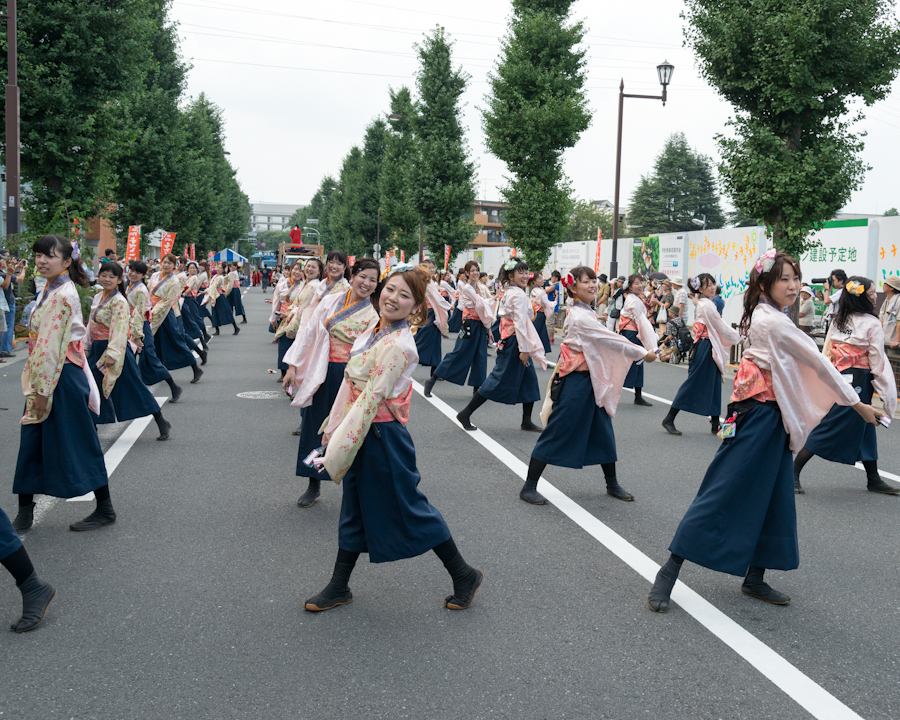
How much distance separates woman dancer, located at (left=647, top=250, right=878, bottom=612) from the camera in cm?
384

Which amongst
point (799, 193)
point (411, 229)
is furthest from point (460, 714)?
point (411, 229)

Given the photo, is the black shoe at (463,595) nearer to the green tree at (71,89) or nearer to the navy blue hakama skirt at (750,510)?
the navy blue hakama skirt at (750,510)

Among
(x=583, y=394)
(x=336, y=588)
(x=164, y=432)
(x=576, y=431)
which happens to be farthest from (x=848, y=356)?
(x=164, y=432)

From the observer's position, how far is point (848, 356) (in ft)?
21.5

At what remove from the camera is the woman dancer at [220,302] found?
20516 mm

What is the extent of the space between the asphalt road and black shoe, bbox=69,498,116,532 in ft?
0.27

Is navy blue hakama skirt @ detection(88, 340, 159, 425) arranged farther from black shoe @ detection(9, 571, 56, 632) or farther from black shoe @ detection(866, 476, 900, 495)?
black shoe @ detection(866, 476, 900, 495)

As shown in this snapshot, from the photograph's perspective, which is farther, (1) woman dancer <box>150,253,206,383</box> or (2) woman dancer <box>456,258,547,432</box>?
(1) woman dancer <box>150,253,206,383</box>

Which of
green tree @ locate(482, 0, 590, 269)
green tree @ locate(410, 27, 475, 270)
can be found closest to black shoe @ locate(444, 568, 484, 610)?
green tree @ locate(482, 0, 590, 269)

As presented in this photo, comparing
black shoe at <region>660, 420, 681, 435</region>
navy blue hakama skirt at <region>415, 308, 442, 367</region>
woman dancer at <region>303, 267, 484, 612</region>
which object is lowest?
black shoe at <region>660, 420, 681, 435</region>

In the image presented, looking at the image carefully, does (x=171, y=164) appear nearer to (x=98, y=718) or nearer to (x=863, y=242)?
(x=863, y=242)

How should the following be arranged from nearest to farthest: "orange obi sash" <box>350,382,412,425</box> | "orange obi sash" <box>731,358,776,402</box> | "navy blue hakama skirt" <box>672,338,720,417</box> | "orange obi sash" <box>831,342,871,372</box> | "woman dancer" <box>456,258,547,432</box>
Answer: "orange obi sash" <box>350,382,412,425</box> → "orange obi sash" <box>731,358,776,402</box> → "orange obi sash" <box>831,342,871,372</box> → "woman dancer" <box>456,258,547,432</box> → "navy blue hakama skirt" <box>672,338,720,417</box>

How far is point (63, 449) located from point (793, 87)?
42.8 ft

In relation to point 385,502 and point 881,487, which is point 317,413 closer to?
point 385,502
